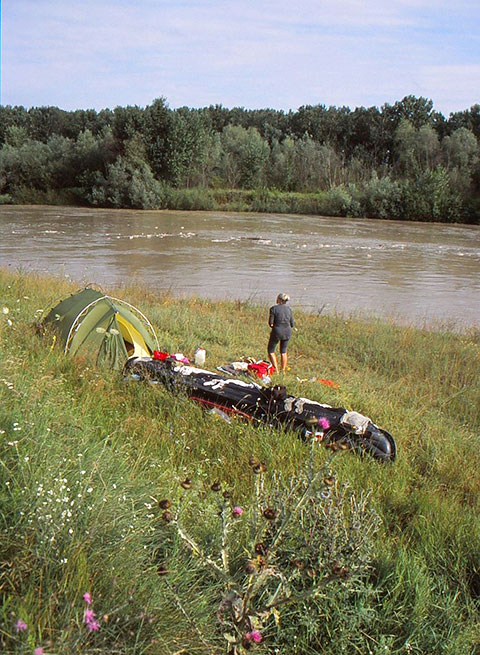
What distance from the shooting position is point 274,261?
24125 millimetres

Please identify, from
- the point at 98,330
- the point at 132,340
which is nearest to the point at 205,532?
the point at 98,330

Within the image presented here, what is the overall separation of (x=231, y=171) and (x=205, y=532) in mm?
64569

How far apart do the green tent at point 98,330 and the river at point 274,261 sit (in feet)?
22.6

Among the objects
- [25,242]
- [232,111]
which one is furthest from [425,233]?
[232,111]

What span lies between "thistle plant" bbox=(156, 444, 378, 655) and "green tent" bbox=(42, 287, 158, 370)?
4539mm

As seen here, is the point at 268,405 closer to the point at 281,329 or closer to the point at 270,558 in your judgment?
the point at 270,558

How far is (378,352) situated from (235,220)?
3721 cm

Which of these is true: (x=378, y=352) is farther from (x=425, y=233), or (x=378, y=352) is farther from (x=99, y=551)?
(x=425, y=233)

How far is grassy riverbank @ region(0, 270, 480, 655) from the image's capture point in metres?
2.29

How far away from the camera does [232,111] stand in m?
95.7

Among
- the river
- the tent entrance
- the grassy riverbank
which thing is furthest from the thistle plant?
the river

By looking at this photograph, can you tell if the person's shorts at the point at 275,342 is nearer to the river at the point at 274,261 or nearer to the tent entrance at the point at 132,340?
the tent entrance at the point at 132,340

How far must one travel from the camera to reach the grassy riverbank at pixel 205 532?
2291 mm

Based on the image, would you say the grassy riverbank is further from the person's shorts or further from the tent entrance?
the person's shorts
